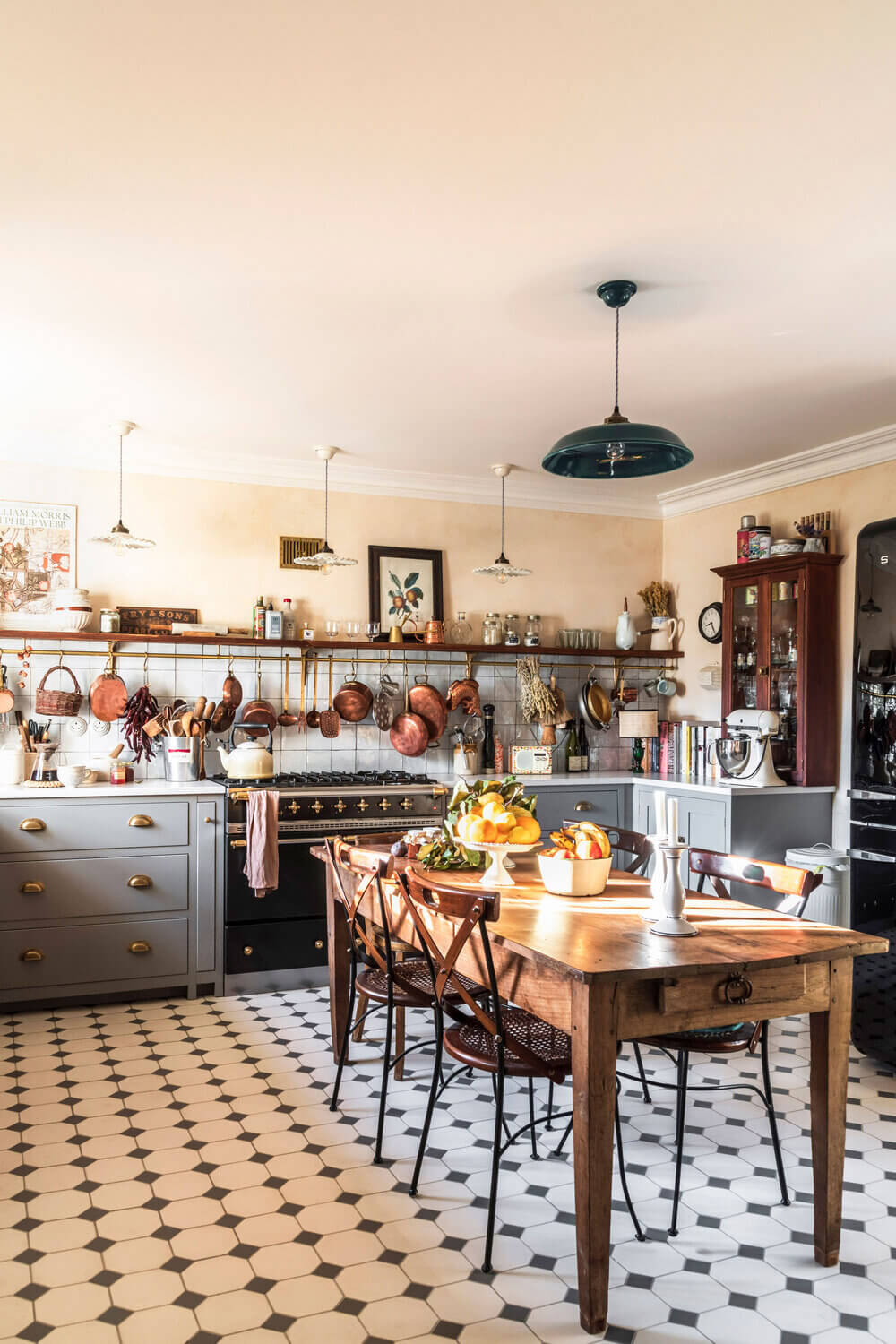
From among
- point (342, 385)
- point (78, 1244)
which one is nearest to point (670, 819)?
point (78, 1244)

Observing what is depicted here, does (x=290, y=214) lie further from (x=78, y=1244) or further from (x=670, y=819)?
(x=78, y=1244)

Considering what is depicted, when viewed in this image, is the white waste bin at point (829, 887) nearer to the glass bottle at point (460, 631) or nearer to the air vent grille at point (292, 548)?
the glass bottle at point (460, 631)

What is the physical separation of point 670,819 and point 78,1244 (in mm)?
1861

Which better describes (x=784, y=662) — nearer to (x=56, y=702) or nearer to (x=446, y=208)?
(x=446, y=208)

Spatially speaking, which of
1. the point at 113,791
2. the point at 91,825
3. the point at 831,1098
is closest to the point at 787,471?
the point at 831,1098

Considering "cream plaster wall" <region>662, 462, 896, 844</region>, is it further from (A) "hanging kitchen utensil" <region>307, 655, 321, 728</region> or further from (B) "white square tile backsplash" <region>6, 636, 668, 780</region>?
(A) "hanging kitchen utensil" <region>307, 655, 321, 728</region>

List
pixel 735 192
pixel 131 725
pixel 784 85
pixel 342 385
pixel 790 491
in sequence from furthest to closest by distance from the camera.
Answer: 1. pixel 790 491
2. pixel 131 725
3. pixel 342 385
4. pixel 735 192
5. pixel 784 85

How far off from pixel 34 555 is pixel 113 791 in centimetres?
140

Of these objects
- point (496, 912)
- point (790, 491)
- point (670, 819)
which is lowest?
point (496, 912)

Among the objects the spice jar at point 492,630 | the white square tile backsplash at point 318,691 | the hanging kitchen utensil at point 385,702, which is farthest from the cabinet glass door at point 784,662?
the hanging kitchen utensil at point 385,702

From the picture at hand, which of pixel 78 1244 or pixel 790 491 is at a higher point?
pixel 790 491

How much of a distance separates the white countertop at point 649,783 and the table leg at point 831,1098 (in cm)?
249

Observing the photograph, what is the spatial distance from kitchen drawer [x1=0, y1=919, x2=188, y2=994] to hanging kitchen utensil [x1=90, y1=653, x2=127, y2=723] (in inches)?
43.4

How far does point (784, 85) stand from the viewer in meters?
2.11
